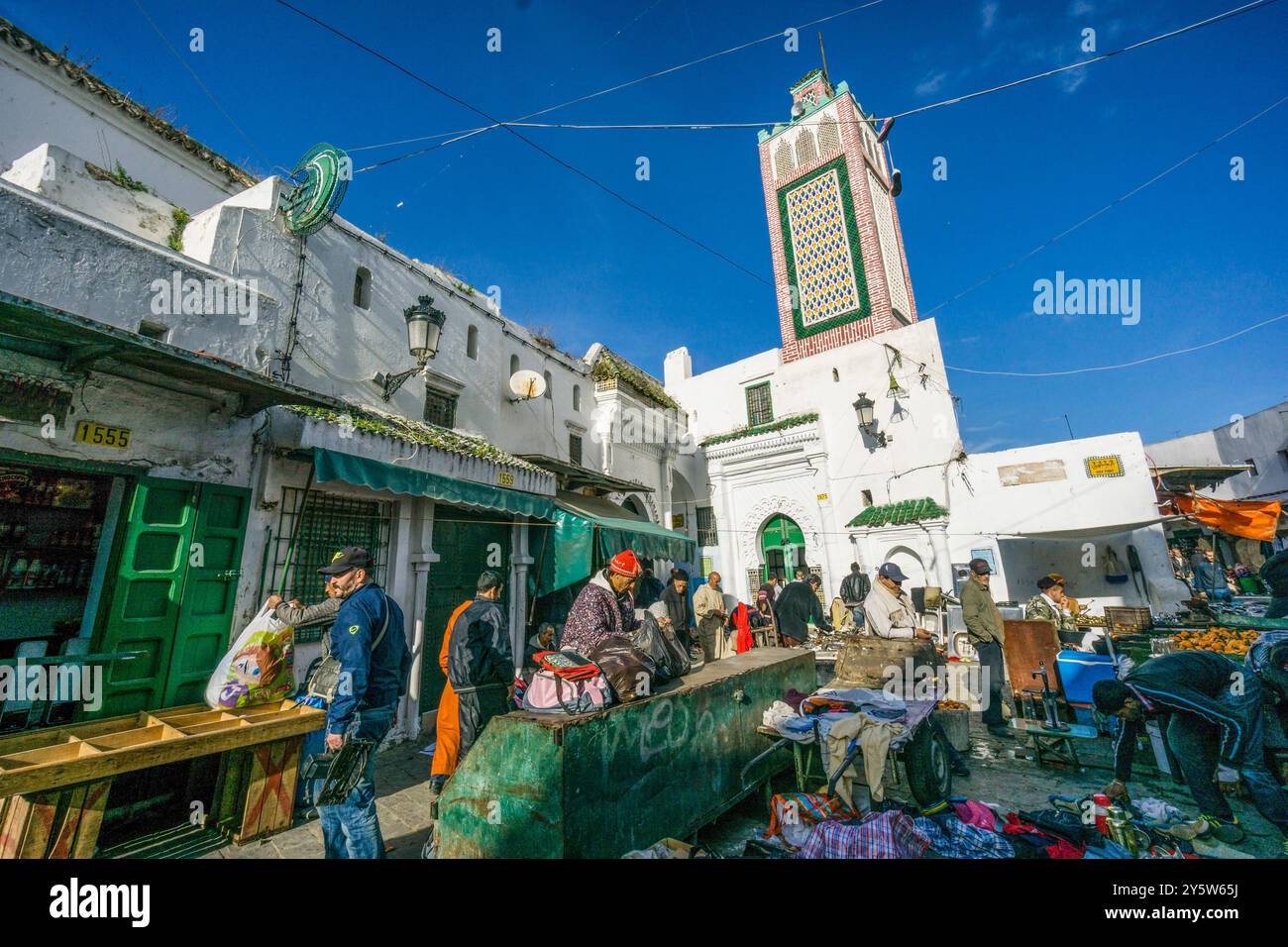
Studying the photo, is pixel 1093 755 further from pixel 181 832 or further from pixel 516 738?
pixel 181 832

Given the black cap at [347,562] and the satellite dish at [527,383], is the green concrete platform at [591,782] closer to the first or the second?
the black cap at [347,562]

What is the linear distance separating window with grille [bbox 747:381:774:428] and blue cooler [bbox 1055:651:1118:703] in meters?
11.4

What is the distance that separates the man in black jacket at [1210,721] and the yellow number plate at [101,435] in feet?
26.7

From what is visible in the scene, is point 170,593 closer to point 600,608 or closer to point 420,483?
point 420,483

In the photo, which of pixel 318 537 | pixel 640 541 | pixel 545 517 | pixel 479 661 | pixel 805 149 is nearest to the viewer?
pixel 479 661

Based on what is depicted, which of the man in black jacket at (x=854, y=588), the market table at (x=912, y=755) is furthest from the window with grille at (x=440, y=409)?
the man in black jacket at (x=854, y=588)

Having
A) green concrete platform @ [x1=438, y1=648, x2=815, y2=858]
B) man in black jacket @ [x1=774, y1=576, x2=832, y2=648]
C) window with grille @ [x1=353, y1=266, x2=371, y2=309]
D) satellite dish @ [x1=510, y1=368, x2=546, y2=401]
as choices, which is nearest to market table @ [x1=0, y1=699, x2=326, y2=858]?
green concrete platform @ [x1=438, y1=648, x2=815, y2=858]

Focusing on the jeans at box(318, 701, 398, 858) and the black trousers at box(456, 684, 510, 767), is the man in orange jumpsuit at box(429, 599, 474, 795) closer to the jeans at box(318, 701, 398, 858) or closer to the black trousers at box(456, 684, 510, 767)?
the black trousers at box(456, 684, 510, 767)

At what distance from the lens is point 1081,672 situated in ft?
18.3

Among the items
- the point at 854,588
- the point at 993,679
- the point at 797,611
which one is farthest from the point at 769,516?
the point at 993,679

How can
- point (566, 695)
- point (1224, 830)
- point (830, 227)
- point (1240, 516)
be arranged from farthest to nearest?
1. point (830, 227)
2. point (1240, 516)
3. point (1224, 830)
4. point (566, 695)

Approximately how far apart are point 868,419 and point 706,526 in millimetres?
6112

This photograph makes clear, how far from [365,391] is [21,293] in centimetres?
335

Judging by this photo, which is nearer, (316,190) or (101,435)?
(101,435)
